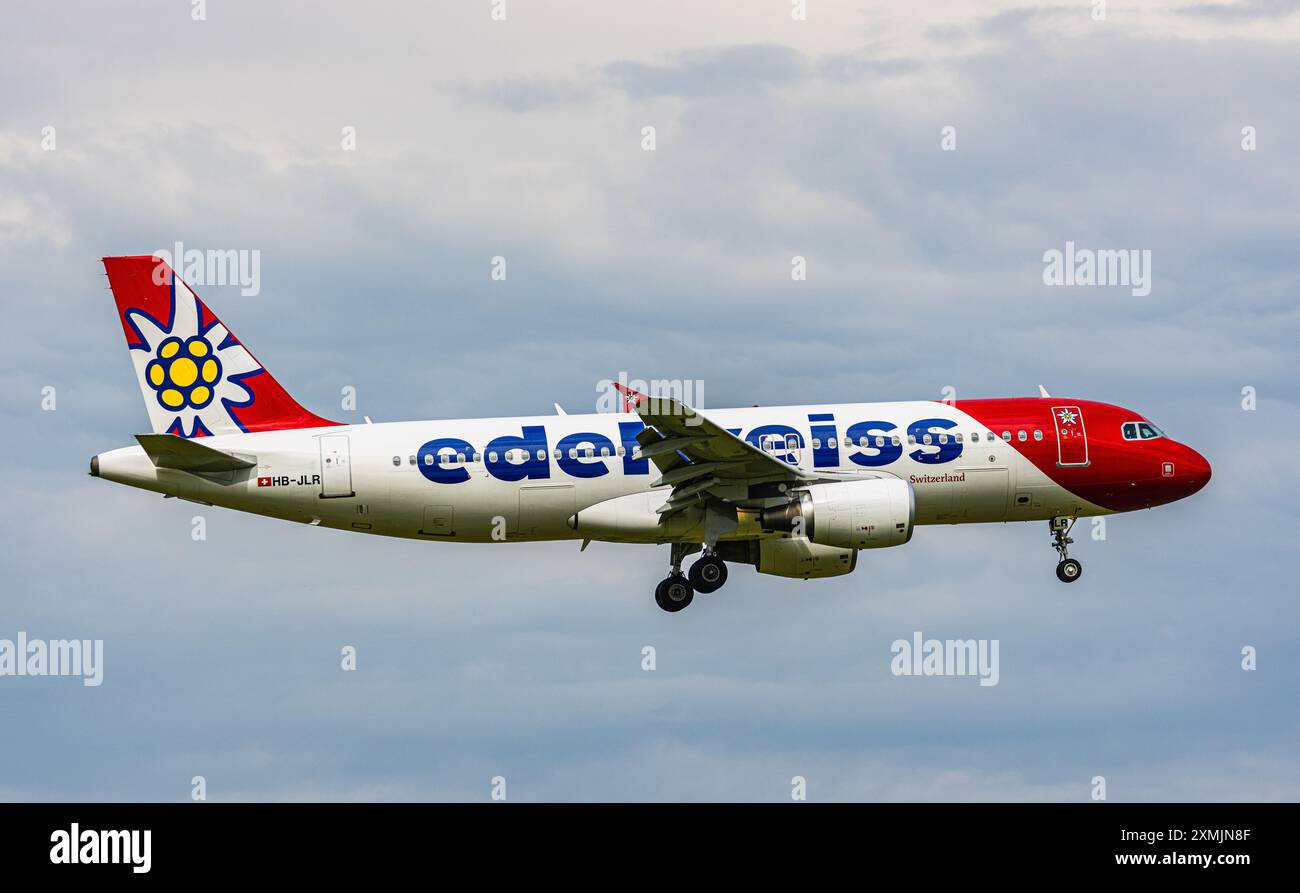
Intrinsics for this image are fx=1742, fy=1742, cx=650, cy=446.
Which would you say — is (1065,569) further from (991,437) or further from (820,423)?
(820,423)

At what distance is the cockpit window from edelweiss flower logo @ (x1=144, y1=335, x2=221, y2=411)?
2954 centimetres

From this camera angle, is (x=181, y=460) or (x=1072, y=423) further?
(x=1072, y=423)

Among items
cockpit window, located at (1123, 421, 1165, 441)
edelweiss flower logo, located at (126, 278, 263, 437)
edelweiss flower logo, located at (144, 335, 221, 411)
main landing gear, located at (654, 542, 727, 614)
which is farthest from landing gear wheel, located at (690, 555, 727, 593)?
edelweiss flower logo, located at (144, 335, 221, 411)

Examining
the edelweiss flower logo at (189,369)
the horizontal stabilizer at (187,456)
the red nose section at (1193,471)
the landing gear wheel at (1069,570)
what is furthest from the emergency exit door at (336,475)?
the red nose section at (1193,471)

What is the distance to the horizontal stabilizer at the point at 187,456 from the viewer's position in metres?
51.5

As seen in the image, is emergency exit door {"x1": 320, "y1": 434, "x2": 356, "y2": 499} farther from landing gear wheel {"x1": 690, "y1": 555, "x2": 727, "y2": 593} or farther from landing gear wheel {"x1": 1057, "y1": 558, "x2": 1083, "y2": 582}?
landing gear wheel {"x1": 1057, "y1": 558, "x2": 1083, "y2": 582}

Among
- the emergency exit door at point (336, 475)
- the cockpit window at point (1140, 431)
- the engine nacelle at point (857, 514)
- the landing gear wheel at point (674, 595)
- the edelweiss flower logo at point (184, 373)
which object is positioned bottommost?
the landing gear wheel at point (674, 595)

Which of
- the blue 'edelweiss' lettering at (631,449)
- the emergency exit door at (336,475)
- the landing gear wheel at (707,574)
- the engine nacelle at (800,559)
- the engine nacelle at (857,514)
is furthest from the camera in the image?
the engine nacelle at (800,559)

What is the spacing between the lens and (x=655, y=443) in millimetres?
51875

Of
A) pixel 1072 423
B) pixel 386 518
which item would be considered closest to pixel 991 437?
pixel 1072 423

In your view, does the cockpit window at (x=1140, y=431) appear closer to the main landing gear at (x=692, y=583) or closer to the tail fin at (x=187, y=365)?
the main landing gear at (x=692, y=583)

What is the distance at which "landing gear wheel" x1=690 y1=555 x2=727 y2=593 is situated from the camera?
55.2 meters

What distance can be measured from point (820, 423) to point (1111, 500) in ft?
33.9

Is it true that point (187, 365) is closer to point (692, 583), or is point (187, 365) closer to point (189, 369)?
point (189, 369)
